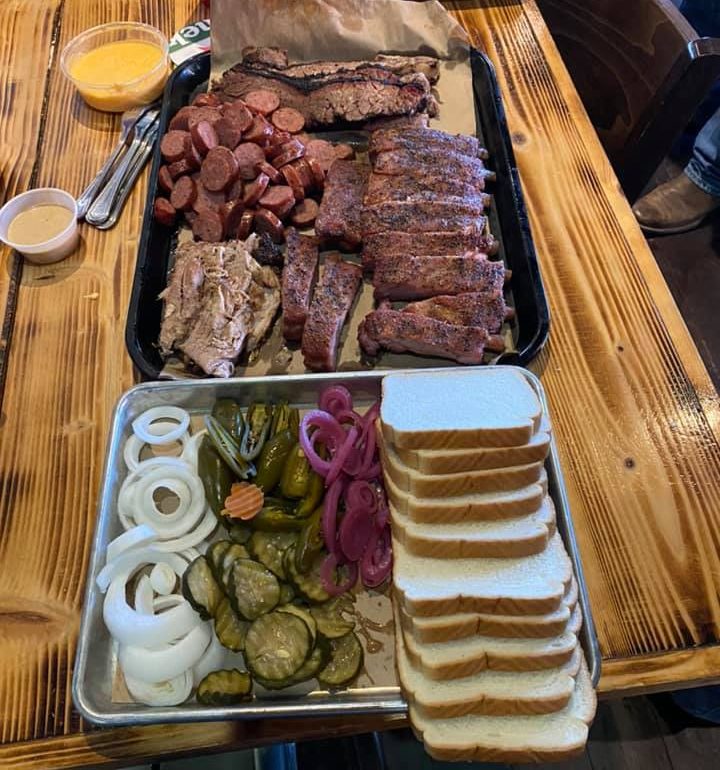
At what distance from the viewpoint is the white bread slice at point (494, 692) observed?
1.55 m

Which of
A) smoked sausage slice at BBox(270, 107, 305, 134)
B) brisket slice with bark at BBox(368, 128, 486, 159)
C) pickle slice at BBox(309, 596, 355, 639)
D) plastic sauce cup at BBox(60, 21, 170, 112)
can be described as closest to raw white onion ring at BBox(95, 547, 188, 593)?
pickle slice at BBox(309, 596, 355, 639)

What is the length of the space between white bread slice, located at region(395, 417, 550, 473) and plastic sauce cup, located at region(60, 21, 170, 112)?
231cm

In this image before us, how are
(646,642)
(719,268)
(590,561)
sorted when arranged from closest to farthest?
(646,642)
(590,561)
(719,268)

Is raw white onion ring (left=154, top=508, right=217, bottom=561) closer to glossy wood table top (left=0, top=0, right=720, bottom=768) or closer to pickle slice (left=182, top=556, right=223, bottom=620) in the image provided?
pickle slice (left=182, top=556, right=223, bottom=620)

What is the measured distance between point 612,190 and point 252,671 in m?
2.37

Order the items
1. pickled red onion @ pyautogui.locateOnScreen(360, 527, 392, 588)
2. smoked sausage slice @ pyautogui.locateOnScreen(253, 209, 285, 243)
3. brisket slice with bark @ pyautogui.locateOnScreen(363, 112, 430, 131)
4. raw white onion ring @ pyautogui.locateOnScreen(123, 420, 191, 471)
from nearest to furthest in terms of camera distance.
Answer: pickled red onion @ pyautogui.locateOnScreen(360, 527, 392, 588) < raw white onion ring @ pyautogui.locateOnScreen(123, 420, 191, 471) < smoked sausage slice @ pyautogui.locateOnScreen(253, 209, 285, 243) < brisket slice with bark @ pyautogui.locateOnScreen(363, 112, 430, 131)

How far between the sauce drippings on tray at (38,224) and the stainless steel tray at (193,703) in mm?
1018

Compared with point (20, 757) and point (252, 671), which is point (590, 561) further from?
point (20, 757)

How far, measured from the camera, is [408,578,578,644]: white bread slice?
1588mm

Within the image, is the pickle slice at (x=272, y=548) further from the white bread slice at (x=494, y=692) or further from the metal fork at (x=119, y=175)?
the metal fork at (x=119, y=175)

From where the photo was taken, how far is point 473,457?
1709 mm

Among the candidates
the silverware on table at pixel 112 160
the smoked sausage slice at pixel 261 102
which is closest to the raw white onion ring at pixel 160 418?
the silverware on table at pixel 112 160

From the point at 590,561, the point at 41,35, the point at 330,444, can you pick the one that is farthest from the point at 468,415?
the point at 41,35

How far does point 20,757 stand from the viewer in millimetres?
1681
